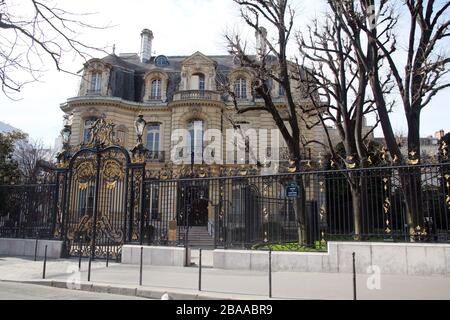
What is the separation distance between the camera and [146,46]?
120ft

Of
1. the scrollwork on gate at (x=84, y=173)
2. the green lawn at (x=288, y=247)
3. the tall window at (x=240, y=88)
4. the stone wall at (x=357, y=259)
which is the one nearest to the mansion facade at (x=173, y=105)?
the tall window at (x=240, y=88)

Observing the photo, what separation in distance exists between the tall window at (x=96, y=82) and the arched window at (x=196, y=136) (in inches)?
298

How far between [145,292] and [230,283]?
187cm

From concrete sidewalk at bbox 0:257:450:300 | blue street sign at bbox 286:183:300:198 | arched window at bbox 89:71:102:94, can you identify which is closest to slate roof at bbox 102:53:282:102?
arched window at bbox 89:71:102:94

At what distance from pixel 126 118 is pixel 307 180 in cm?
2249

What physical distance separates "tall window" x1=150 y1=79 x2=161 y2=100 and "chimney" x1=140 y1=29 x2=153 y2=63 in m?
4.21

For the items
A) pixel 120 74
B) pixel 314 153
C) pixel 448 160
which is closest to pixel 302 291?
pixel 448 160

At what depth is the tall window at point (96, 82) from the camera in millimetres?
31453

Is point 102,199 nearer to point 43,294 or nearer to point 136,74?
point 43,294

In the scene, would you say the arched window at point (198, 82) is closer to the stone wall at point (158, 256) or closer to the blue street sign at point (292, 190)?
the stone wall at point (158, 256)

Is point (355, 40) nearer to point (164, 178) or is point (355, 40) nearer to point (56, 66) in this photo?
point (164, 178)

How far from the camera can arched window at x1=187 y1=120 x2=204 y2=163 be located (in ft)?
98.2

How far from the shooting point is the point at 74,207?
15055 millimetres

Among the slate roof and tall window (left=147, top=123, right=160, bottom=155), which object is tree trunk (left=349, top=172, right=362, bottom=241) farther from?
the slate roof
